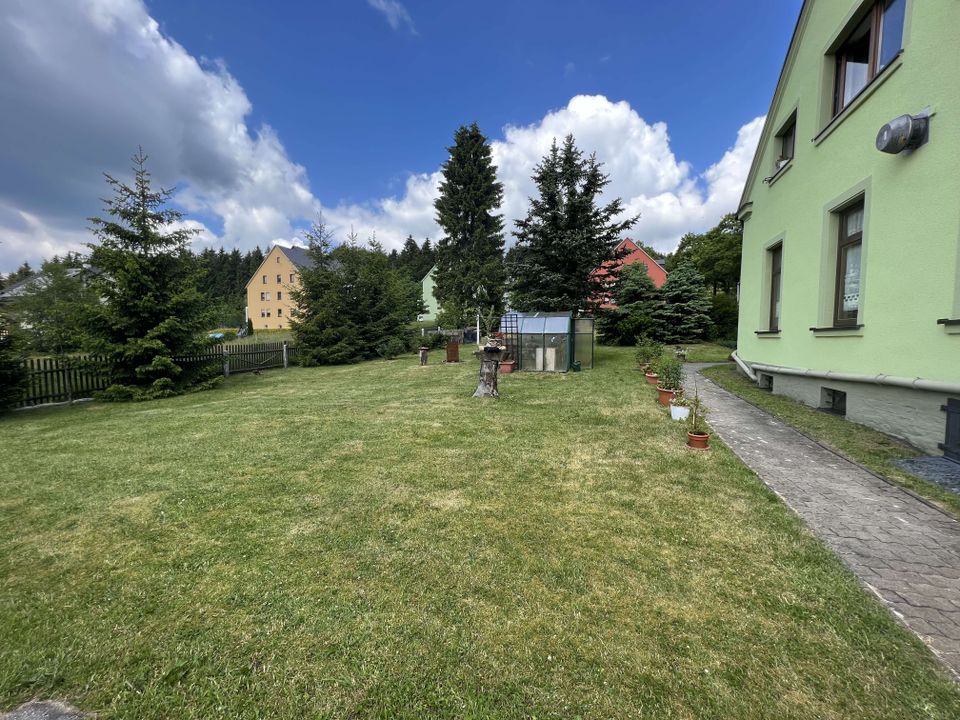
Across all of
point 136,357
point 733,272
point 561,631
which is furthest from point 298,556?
point 733,272

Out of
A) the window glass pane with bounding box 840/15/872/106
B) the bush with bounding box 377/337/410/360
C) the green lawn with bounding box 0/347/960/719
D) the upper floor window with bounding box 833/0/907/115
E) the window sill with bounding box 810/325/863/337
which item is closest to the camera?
the green lawn with bounding box 0/347/960/719

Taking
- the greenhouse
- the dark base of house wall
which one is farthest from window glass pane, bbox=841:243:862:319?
the greenhouse

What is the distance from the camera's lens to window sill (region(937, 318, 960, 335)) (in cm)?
430

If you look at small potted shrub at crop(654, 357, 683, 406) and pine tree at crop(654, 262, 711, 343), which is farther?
pine tree at crop(654, 262, 711, 343)

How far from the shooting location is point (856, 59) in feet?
22.5

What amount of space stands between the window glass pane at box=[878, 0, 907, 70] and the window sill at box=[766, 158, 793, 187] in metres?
2.62

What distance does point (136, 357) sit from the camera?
10.6 m

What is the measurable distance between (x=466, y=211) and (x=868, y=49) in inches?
1078

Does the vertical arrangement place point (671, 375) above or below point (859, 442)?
above

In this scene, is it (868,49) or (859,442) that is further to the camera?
(868,49)

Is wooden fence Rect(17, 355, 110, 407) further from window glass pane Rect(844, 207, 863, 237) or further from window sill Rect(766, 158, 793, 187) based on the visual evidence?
window sill Rect(766, 158, 793, 187)

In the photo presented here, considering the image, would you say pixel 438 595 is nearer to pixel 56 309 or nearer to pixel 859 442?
pixel 859 442

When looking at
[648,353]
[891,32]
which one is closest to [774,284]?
[648,353]

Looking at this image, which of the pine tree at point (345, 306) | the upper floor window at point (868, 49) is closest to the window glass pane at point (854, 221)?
the upper floor window at point (868, 49)
